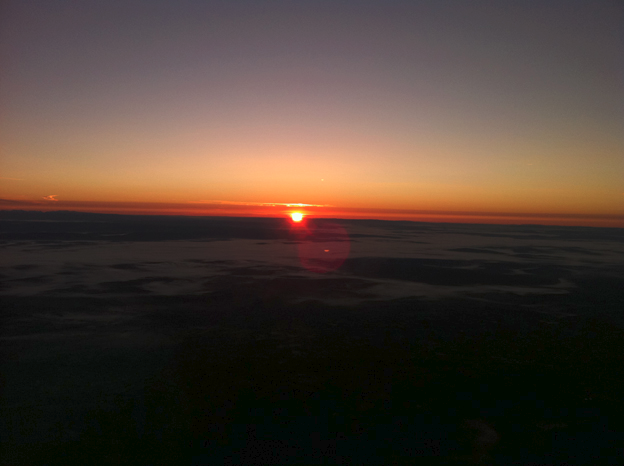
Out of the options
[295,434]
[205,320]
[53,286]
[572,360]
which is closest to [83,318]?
[205,320]

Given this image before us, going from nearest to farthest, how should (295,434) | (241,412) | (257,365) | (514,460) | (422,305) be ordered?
(514,460)
(295,434)
(241,412)
(257,365)
(422,305)

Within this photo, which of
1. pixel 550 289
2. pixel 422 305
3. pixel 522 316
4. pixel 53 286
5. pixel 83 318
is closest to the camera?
pixel 83 318

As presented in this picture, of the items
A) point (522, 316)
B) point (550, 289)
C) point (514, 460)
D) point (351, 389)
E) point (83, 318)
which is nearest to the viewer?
point (514, 460)

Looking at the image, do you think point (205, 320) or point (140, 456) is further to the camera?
point (205, 320)

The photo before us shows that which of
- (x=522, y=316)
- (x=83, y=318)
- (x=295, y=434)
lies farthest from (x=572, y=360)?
(x=83, y=318)

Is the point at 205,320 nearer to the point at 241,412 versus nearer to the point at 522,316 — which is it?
the point at 241,412

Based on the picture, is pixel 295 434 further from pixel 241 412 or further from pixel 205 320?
pixel 205 320
